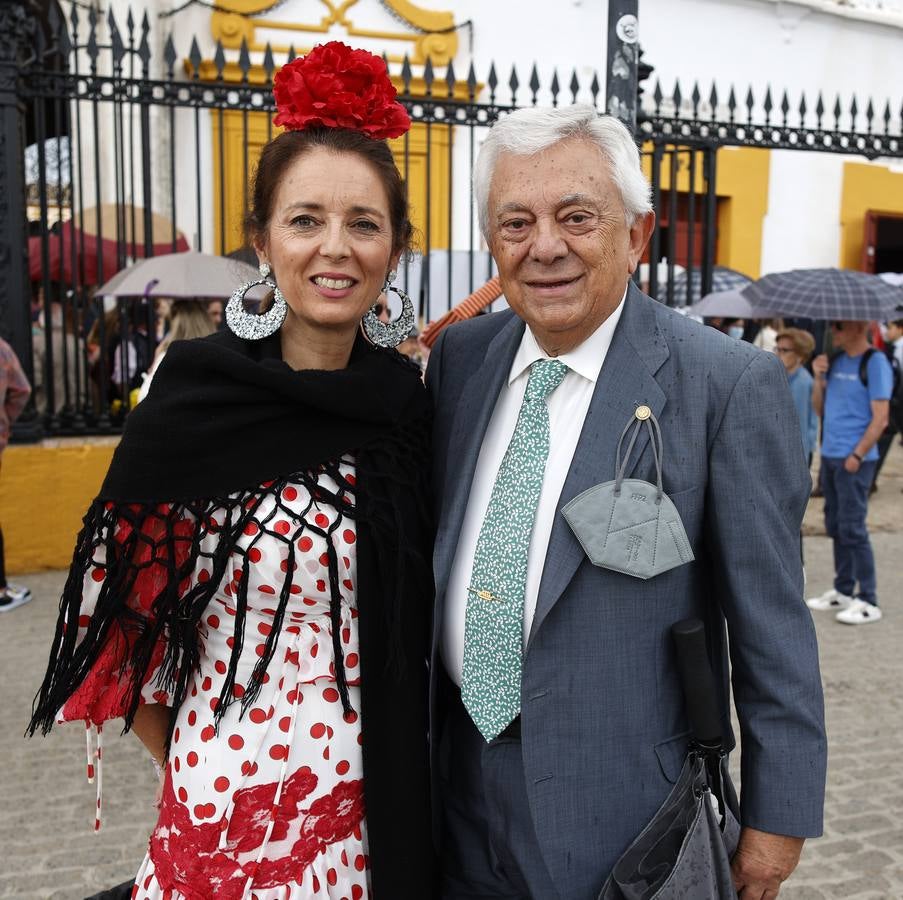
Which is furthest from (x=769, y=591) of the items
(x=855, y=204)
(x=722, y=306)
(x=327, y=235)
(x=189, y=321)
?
(x=855, y=204)

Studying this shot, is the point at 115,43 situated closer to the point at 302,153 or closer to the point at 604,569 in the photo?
the point at 302,153

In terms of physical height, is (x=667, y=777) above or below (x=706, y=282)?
below

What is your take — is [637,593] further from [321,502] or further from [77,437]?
[77,437]

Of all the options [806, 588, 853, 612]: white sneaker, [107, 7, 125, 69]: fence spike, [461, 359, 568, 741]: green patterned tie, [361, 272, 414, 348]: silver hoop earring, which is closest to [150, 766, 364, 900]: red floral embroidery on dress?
[461, 359, 568, 741]: green patterned tie

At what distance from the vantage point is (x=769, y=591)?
1.82 meters

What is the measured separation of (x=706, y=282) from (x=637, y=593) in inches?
254

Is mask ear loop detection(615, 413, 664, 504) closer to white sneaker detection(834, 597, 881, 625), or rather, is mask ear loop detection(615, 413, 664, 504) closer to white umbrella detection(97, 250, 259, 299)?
white umbrella detection(97, 250, 259, 299)

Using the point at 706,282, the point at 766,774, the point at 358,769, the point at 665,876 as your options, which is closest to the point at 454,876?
the point at 358,769

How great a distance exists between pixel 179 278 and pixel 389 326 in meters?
3.79

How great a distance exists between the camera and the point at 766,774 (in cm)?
183

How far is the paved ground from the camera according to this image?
3300 mm

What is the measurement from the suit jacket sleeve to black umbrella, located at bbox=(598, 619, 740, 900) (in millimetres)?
84

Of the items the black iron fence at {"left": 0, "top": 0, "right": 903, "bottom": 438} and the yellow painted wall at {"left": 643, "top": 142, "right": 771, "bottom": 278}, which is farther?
the yellow painted wall at {"left": 643, "top": 142, "right": 771, "bottom": 278}

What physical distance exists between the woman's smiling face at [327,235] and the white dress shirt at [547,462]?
0.36 meters
